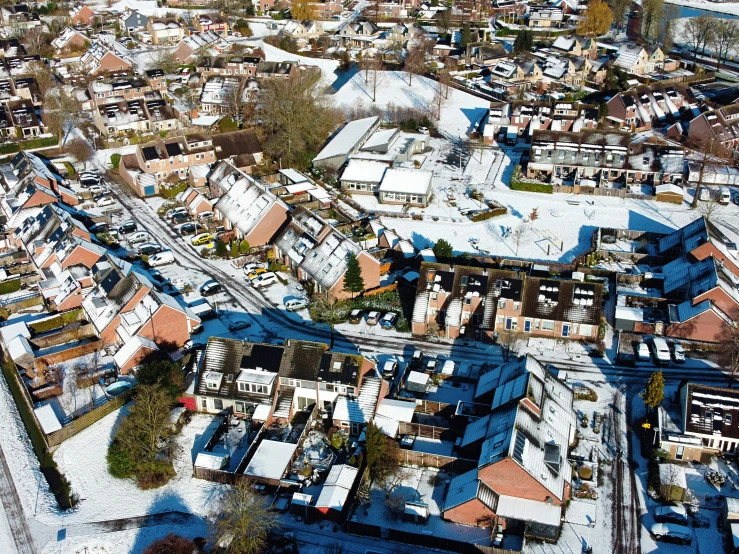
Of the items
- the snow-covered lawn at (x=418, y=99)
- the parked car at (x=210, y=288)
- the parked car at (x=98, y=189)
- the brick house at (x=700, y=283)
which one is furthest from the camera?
the snow-covered lawn at (x=418, y=99)

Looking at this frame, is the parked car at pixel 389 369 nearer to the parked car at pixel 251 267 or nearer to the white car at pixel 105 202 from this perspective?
the parked car at pixel 251 267

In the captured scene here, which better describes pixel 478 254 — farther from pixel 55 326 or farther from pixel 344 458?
pixel 55 326

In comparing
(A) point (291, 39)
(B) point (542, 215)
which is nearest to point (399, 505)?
(B) point (542, 215)

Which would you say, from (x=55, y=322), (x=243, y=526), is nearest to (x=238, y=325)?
(x=55, y=322)

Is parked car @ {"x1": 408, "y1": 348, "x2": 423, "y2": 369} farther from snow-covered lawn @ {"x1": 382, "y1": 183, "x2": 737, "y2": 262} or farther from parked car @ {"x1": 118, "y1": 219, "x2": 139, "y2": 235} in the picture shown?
parked car @ {"x1": 118, "y1": 219, "x2": 139, "y2": 235}

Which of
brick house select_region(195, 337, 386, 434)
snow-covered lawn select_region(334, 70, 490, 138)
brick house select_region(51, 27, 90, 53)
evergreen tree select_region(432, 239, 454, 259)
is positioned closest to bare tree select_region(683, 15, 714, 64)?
snow-covered lawn select_region(334, 70, 490, 138)

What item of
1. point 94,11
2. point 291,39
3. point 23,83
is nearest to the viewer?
point 23,83

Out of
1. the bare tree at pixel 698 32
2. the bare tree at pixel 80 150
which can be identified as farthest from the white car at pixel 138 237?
the bare tree at pixel 698 32
